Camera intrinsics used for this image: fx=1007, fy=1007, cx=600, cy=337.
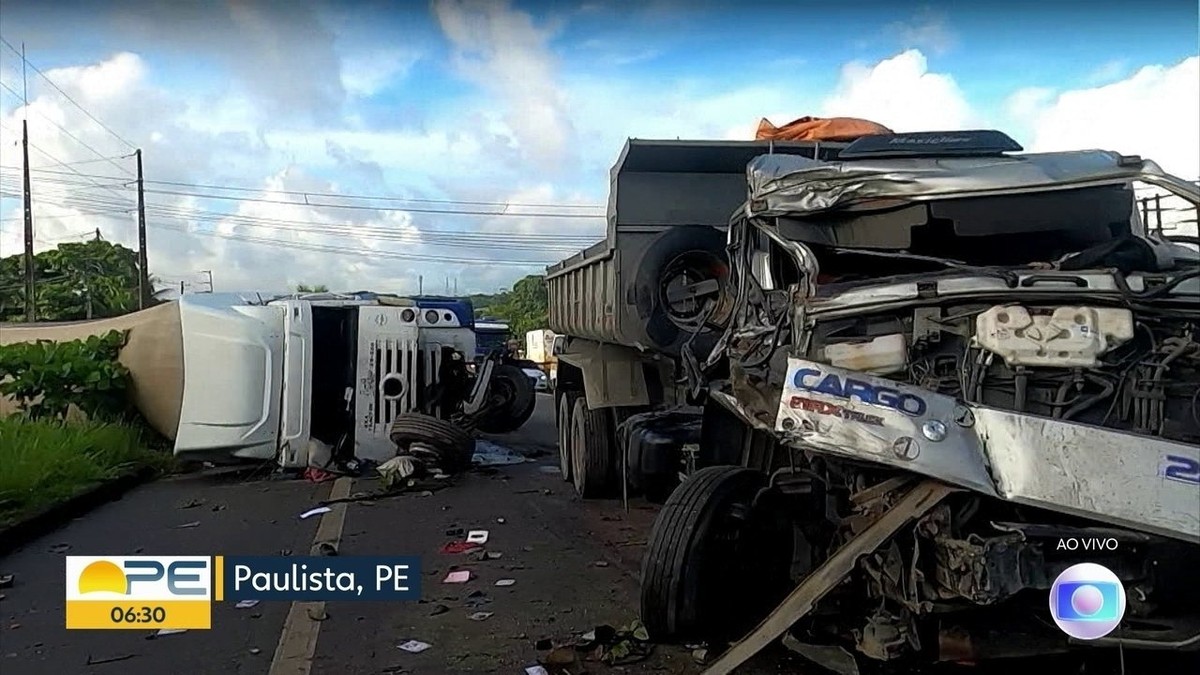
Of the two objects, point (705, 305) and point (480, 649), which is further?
point (705, 305)

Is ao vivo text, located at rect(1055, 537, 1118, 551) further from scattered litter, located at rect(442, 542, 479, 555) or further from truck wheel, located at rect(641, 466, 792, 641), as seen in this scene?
scattered litter, located at rect(442, 542, 479, 555)

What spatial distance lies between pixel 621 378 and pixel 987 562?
5.26 meters

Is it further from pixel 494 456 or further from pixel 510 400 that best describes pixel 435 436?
pixel 510 400

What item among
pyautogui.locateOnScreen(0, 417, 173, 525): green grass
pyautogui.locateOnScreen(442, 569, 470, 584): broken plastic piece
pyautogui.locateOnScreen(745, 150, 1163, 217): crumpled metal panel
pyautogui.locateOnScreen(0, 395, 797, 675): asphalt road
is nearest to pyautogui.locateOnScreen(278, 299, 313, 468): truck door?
pyautogui.locateOnScreen(0, 395, 797, 675): asphalt road

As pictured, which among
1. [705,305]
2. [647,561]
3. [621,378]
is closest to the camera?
[647,561]

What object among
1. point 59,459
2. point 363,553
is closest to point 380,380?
point 59,459

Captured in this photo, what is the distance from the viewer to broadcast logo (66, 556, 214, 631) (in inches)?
216

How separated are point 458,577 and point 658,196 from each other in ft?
9.81

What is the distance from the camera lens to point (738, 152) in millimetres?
7184

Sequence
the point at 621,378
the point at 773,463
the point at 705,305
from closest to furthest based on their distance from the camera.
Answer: the point at 773,463, the point at 705,305, the point at 621,378

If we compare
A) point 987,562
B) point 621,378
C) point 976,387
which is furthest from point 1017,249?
point 621,378

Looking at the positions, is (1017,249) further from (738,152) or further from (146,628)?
(146,628)

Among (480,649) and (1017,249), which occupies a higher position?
(1017,249)

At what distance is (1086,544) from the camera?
3443 mm
